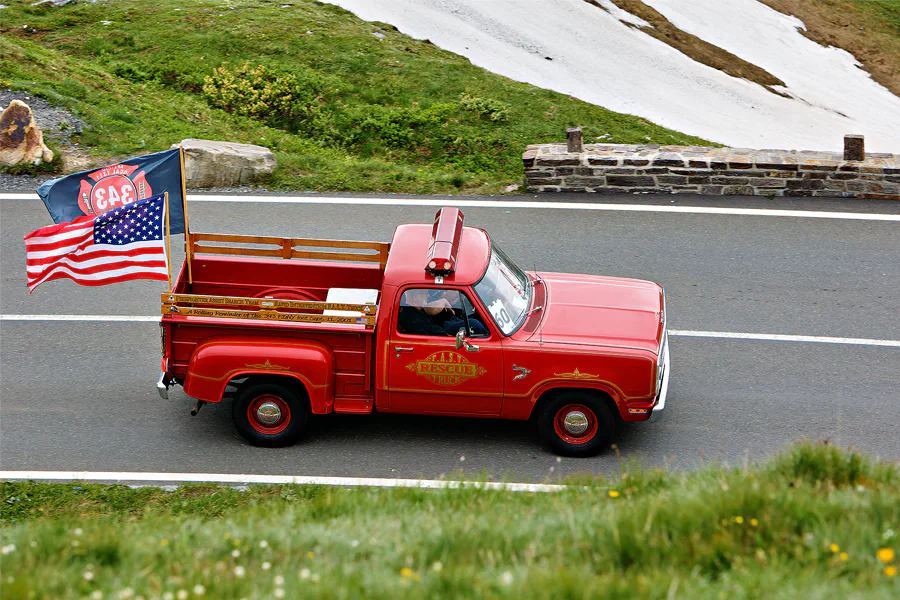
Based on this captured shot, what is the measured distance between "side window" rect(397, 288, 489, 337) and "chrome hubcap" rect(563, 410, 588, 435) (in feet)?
3.58

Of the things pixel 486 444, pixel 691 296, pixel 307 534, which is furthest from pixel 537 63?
pixel 307 534

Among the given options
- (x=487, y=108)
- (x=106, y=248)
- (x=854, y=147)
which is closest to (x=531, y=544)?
(x=106, y=248)

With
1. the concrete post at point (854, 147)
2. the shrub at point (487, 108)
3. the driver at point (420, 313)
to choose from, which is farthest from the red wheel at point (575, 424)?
the shrub at point (487, 108)

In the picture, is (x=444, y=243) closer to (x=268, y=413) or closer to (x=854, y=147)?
(x=268, y=413)

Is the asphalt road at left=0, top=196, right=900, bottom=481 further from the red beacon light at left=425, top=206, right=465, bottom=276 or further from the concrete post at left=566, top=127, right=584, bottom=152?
the red beacon light at left=425, top=206, right=465, bottom=276

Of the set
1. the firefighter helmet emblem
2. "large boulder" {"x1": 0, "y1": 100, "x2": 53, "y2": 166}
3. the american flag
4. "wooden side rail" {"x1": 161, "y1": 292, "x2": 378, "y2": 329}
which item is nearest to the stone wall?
"wooden side rail" {"x1": 161, "y1": 292, "x2": 378, "y2": 329}

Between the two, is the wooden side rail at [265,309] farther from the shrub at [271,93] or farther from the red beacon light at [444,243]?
the shrub at [271,93]

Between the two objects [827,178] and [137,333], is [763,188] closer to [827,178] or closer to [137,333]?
[827,178]

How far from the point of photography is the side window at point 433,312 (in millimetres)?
8359

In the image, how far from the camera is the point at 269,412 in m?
8.70

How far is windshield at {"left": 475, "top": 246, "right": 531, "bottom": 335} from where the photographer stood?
8422 millimetres

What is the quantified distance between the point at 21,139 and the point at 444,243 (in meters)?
9.26

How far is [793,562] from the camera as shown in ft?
16.4

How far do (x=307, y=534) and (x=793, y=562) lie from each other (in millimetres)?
2869
